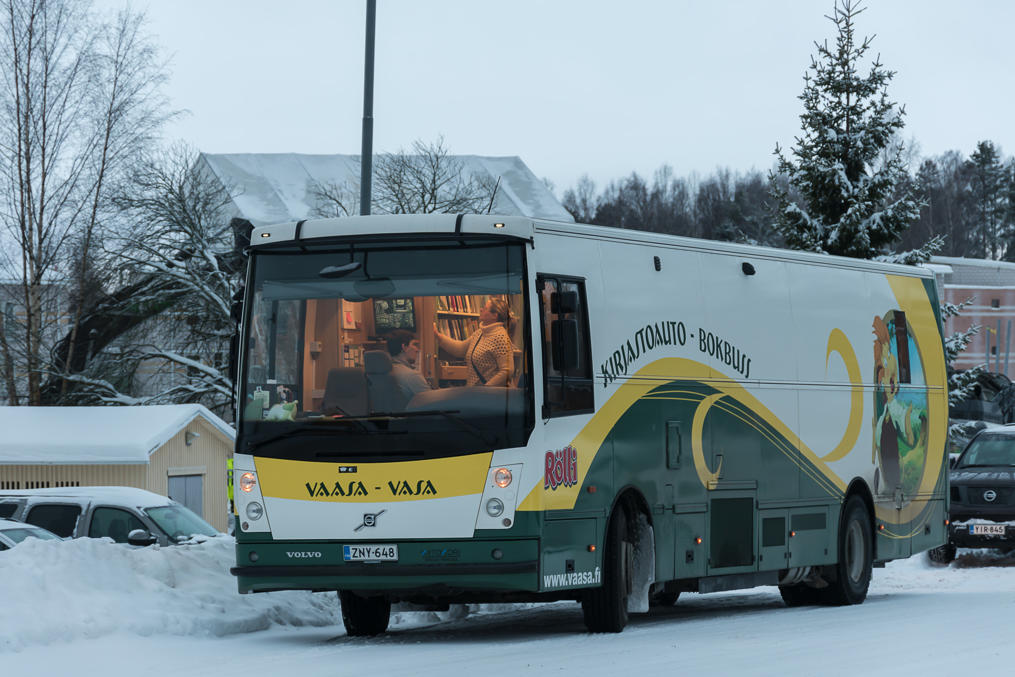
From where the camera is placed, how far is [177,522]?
21047 millimetres

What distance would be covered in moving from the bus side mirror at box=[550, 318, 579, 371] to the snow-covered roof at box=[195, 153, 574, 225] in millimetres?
52415

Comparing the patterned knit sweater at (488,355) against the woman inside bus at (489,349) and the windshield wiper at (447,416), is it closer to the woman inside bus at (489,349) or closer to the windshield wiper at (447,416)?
the woman inside bus at (489,349)

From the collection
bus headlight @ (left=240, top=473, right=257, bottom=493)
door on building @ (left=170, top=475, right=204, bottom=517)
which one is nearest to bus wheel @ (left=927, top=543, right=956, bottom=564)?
bus headlight @ (left=240, top=473, right=257, bottom=493)

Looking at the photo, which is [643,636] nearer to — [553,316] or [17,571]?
[553,316]

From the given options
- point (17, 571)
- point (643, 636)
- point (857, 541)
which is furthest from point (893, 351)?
point (17, 571)

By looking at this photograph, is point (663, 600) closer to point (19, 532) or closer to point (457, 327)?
point (457, 327)

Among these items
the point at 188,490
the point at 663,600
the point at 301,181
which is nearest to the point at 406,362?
the point at 663,600

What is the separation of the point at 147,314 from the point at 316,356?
30.6 metres

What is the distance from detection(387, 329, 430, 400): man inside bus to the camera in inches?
481

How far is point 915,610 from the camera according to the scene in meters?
15.5

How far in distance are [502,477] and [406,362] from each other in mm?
1114

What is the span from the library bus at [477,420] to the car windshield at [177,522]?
24.9 ft

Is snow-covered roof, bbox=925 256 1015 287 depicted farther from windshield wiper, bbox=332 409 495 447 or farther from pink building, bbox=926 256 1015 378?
windshield wiper, bbox=332 409 495 447

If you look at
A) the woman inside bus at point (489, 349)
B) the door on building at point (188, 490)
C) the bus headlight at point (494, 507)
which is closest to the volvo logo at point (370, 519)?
the bus headlight at point (494, 507)
